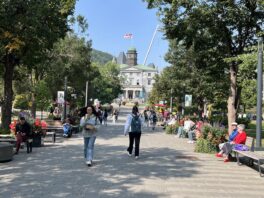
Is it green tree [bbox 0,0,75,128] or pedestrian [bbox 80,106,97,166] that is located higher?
green tree [bbox 0,0,75,128]

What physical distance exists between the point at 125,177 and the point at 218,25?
49.5 ft

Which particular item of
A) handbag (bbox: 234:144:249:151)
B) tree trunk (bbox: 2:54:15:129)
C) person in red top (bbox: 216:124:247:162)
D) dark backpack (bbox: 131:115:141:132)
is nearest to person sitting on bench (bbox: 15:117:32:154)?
dark backpack (bbox: 131:115:141:132)

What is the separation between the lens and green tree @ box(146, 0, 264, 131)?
23234 millimetres

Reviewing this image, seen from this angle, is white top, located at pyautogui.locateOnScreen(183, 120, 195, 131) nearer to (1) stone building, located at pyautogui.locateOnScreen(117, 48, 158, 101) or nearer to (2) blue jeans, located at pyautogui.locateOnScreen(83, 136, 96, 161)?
(2) blue jeans, located at pyautogui.locateOnScreen(83, 136, 96, 161)

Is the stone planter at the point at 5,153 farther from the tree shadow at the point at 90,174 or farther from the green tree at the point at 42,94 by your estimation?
the green tree at the point at 42,94

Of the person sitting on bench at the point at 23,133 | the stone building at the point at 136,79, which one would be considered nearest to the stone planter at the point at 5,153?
the person sitting on bench at the point at 23,133

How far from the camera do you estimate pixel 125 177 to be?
1056 cm

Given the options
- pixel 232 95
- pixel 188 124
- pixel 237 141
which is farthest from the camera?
pixel 188 124

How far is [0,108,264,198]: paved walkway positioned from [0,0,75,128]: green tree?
278 inches

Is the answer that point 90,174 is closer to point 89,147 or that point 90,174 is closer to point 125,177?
point 125,177

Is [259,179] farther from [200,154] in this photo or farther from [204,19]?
[204,19]

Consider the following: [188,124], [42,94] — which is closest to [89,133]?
[188,124]

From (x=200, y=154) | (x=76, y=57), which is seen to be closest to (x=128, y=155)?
(x=200, y=154)

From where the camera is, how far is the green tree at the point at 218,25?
2323cm
